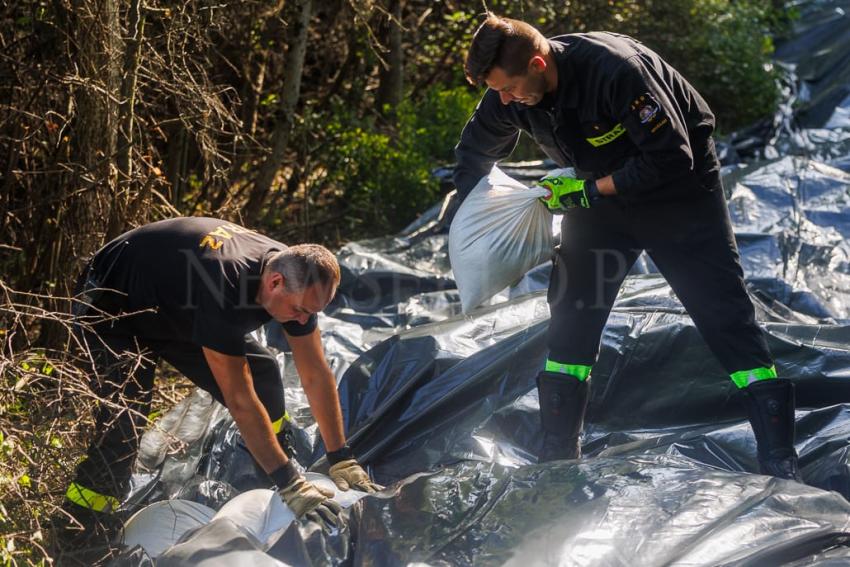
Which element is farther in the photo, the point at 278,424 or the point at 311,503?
the point at 278,424

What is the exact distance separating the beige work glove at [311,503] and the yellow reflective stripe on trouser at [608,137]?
1273mm

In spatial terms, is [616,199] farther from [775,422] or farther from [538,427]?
[538,427]

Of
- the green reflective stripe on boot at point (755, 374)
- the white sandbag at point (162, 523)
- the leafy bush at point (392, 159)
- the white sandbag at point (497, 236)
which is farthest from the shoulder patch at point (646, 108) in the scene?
the leafy bush at point (392, 159)

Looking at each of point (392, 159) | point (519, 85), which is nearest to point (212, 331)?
point (519, 85)

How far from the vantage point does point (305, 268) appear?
262 centimetres

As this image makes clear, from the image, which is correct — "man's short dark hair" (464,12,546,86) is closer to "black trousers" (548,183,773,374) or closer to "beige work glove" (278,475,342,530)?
"black trousers" (548,183,773,374)

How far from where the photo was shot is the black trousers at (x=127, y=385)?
9.63 feet

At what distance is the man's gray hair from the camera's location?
103 inches

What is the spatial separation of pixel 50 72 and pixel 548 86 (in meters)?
2.26

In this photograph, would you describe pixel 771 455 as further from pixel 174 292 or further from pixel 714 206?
pixel 174 292

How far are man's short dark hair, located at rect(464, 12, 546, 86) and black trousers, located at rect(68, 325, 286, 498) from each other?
121 centimetres

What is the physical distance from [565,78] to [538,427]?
1.26 metres

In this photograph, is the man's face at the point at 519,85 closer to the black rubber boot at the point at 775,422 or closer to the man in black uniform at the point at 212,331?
the man in black uniform at the point at 212,331

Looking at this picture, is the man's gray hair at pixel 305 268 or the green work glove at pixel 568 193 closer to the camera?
the man's gray hair at pixel 305 268
